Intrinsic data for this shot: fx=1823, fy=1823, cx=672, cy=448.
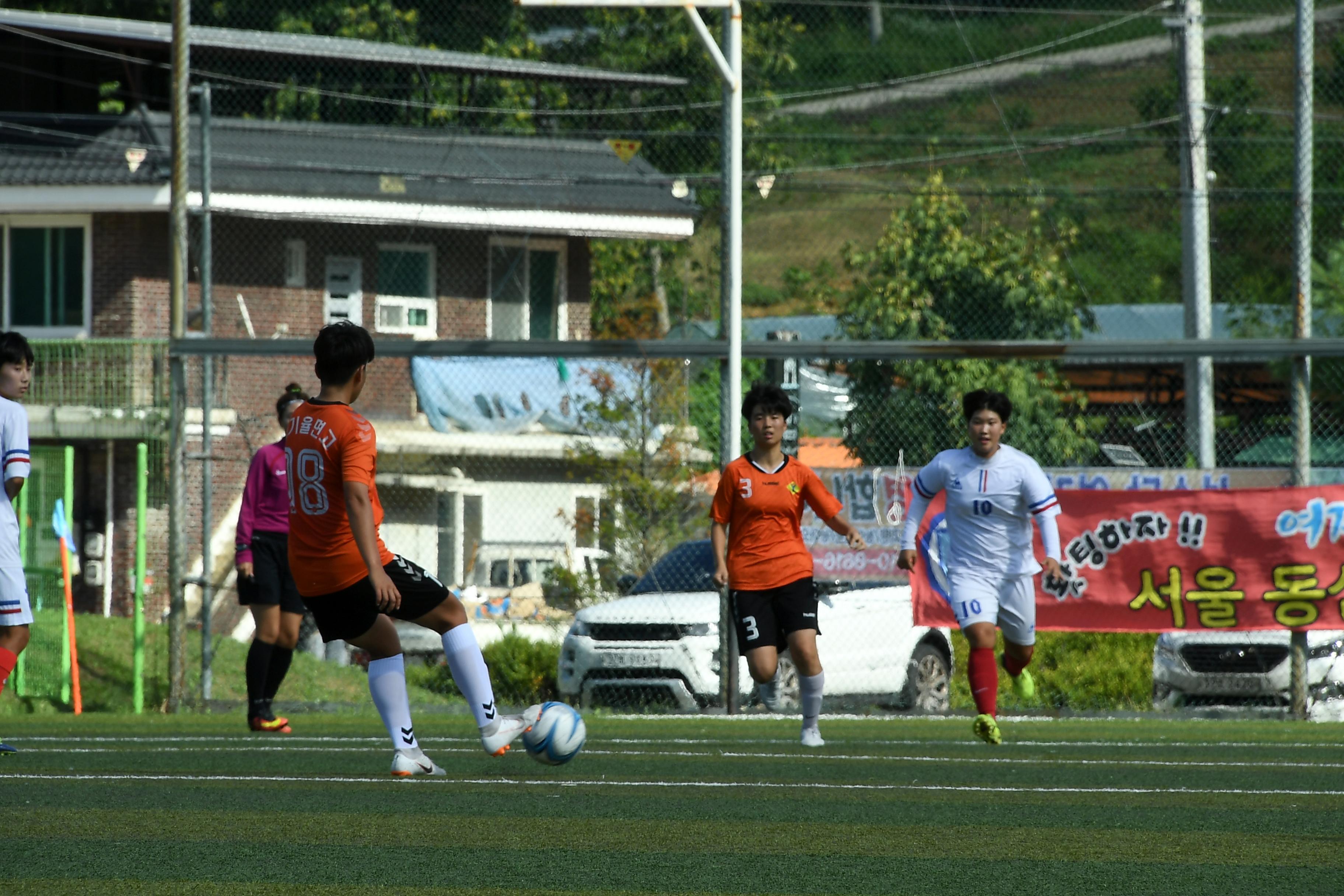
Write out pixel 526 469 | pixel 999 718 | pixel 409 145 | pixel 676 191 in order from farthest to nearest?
pixel 409 145 < pixel 526 469 < pixel 676 191 < pixel 999 718

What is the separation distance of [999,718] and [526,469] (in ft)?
26.3

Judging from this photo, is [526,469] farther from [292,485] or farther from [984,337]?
[292,485]

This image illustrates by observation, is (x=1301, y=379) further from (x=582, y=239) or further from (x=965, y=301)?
(x=582, y=239)

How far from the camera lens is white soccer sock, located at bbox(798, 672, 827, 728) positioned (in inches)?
387

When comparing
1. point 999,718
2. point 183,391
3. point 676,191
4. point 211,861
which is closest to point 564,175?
point 676,191

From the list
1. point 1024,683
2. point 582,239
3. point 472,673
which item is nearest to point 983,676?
point 1024,683

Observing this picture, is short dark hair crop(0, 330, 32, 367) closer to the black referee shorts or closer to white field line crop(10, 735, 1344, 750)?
white field line crop(10, 735, 1344, 750)

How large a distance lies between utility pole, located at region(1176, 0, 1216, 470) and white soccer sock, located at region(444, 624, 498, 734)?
8646 millimetres

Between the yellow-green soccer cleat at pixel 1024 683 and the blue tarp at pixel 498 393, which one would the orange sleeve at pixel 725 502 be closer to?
the yellow-green soccer cleat at pixel 1024 683

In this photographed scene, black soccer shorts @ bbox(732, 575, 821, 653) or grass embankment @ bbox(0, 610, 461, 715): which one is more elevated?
black soccer shorts @ bbox(732, 575, 821, 653)

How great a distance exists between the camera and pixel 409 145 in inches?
1094

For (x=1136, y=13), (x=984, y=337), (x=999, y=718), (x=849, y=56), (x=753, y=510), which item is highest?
(x=849, y=56)

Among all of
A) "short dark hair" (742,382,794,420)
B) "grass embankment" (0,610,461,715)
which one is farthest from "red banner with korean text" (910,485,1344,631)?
"grass embankment" (0,610,461,715)

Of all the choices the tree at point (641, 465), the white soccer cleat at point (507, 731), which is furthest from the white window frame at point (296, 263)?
the white soccer cleat at point (507, 731)
